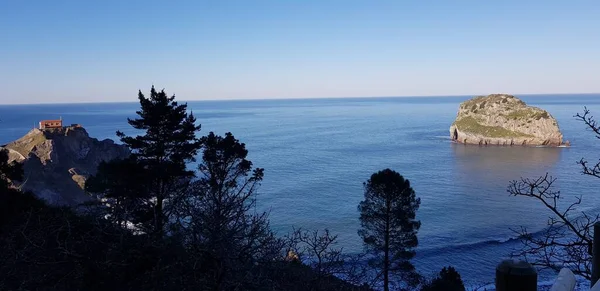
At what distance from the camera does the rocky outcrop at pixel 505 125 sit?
344 feet

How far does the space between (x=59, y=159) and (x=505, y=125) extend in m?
110

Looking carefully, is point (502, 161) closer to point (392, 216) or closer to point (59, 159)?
point (392, 216)

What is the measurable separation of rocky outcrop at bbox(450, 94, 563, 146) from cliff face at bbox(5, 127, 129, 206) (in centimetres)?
9292

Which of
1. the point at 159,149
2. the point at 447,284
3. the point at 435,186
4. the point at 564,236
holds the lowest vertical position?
the point at 435,186

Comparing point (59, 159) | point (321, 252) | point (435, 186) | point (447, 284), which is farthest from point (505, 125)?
point (321, 252)

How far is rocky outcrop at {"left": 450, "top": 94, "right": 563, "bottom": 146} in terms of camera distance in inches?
4134

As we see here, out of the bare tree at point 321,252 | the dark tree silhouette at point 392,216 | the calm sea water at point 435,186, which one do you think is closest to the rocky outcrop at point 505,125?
the calm sea water at point 435,186

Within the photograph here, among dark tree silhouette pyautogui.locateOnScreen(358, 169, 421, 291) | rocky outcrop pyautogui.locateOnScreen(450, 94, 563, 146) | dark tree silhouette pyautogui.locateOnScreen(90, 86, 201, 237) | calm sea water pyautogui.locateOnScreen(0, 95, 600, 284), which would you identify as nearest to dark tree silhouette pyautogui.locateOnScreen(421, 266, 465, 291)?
dark tree silhouette pyautogui.locateOnScreen(358, 169, 421, 291)

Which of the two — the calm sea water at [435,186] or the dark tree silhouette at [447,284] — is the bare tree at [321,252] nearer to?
the dark tree silhouette at [447,284]

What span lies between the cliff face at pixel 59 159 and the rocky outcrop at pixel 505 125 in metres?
92.9

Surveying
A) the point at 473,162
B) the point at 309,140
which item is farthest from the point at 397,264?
the point at 309,140

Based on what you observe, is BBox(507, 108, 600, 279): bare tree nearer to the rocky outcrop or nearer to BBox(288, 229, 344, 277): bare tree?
BBox(288, 229, 344, 277): bare tree

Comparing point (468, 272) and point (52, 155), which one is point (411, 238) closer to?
point (468, 272)

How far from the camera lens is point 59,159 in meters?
61.9
